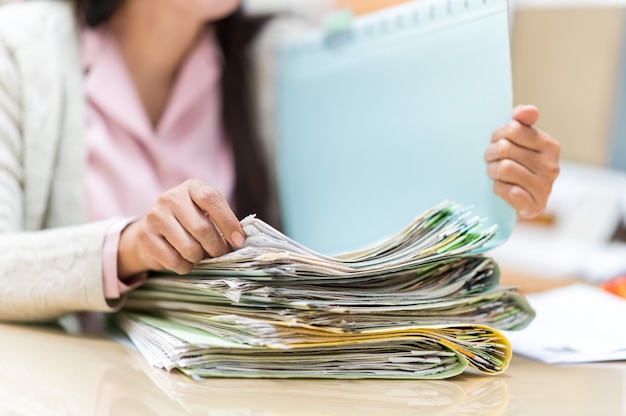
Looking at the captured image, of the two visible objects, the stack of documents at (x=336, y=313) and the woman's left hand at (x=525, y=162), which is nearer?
the stack of documents at (x=336, y=313)

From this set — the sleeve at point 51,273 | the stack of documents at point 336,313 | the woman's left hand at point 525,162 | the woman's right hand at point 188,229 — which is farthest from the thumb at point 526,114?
the sleeve at point 51,273

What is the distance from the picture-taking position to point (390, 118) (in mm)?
867

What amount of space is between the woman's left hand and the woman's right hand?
0.25m

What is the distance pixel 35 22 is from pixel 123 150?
19cm

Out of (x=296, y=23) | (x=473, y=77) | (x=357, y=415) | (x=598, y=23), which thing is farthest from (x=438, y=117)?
(x=598, y=23)

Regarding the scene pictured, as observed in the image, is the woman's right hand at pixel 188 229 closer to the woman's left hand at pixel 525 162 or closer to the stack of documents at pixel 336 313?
the stack of documents at pixel 336 313

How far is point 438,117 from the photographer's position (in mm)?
777

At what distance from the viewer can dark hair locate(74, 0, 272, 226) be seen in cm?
102

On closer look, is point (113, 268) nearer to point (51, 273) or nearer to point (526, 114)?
point (51, 273)

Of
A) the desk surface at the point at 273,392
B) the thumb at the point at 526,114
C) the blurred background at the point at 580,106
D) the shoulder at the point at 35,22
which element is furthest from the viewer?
the blurred background at the point at 580,106

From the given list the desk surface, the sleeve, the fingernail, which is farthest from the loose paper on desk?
the sleeve

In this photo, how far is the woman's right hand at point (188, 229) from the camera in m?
0.56

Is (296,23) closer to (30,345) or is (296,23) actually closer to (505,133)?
(505,133)

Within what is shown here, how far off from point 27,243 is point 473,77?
45cm
